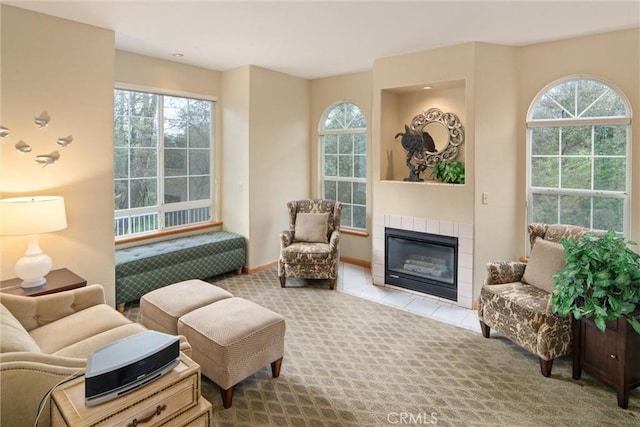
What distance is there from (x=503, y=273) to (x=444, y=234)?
925mm

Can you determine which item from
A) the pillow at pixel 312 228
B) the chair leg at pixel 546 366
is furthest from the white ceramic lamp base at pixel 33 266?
the chair leg at pixel 546 366

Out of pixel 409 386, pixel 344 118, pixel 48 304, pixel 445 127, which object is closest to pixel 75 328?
pixel 48 304

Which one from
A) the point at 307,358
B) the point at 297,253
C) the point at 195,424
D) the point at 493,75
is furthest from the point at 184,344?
the point at 493,75

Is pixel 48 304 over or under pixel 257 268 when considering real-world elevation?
over

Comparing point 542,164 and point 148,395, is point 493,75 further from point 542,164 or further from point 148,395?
point 148,395

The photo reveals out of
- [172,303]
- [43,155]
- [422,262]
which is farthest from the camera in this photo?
[422,262]

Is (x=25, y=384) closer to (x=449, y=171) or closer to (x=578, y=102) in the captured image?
(x=449, y=171)

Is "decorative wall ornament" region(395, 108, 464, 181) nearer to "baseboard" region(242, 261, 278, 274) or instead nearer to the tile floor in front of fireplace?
the tile floor in front of fireplace

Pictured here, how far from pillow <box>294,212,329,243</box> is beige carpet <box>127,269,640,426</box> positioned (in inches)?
57.0

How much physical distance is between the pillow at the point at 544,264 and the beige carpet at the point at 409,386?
1.90ft

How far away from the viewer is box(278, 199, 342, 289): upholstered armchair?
4.51 m

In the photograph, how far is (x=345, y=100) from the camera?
5.42 m

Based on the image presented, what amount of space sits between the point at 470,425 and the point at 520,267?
64.1 inches

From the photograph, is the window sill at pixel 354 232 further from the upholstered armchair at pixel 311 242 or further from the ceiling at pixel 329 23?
the ceiling at pixel 329 23
